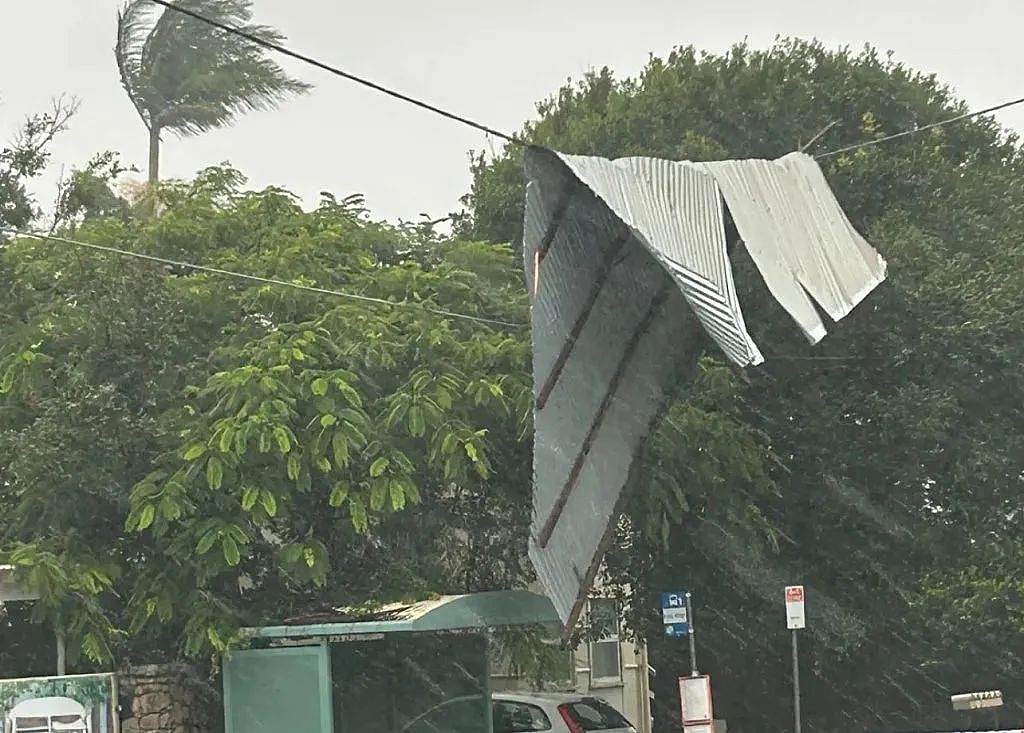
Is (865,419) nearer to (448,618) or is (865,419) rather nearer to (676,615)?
(676,615)

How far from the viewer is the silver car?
18.0 m

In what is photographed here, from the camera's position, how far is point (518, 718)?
18.5 metres

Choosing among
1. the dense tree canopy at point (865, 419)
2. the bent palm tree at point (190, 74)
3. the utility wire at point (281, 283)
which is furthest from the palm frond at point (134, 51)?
the utility wire at point (281, 283)

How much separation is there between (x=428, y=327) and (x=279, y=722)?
4642 mm

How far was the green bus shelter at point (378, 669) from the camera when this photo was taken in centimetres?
1503

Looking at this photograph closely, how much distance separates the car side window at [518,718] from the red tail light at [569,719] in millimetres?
244

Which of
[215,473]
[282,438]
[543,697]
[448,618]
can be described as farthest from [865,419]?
[215,473]

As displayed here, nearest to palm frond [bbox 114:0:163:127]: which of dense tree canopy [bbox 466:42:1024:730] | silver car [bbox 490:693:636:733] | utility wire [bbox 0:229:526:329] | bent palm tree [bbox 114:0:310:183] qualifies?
bent palm tree [bbox 114:0:310:183]

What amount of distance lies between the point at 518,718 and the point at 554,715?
0.64m

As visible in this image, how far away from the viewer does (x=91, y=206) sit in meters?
22.2

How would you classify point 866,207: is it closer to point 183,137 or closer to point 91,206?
point 91,206

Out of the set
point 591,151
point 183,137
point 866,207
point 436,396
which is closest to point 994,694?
point 436,396

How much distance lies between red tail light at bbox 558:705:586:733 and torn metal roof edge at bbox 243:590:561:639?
1885 millimetres

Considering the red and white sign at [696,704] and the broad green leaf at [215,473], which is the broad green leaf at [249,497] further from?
the red and white sign at [696,704]
